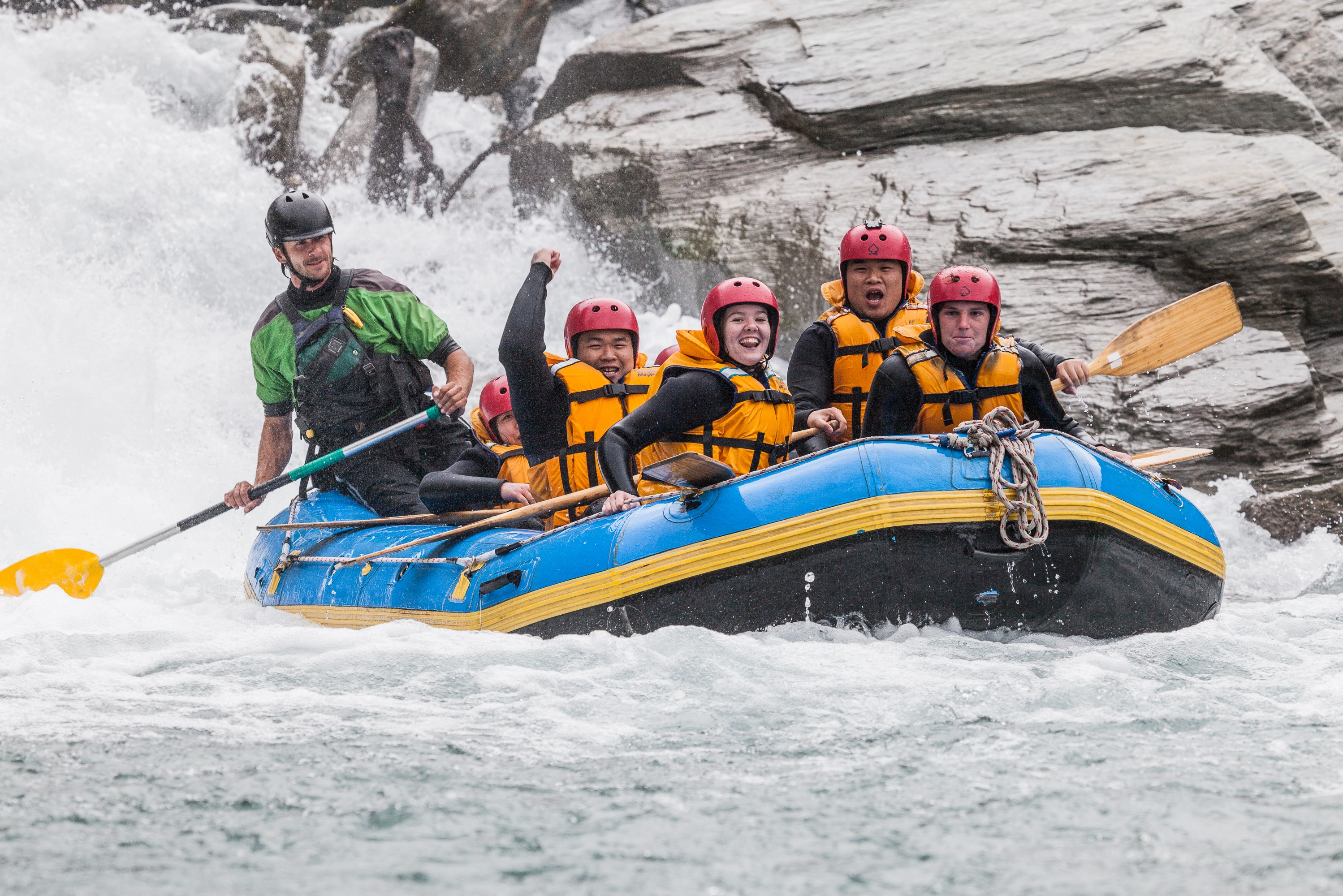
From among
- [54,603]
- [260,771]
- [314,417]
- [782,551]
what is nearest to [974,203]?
[314,417]

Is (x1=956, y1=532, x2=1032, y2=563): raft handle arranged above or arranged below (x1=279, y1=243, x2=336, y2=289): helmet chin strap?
below

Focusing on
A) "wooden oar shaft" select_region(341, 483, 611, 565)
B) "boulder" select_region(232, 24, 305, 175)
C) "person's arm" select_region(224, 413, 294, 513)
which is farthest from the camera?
"boulder" select_region(232, 24, 305, 175)

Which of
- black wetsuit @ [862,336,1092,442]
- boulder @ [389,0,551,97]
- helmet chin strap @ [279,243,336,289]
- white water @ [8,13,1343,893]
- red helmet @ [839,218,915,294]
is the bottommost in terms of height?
white water @ [8,13,1343,893]

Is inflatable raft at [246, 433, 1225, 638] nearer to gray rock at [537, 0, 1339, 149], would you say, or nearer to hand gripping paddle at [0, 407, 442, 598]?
hand gripping paddle at [0, 407, 442, 598]

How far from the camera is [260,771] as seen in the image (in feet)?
9.63

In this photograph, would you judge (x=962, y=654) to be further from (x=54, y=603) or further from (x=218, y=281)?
(x=218, y=281)

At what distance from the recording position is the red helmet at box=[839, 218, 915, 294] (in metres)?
5.25

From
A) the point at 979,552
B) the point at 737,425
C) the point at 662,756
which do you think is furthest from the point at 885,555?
the point at 662,756

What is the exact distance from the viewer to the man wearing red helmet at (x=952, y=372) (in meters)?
Result: 4.52

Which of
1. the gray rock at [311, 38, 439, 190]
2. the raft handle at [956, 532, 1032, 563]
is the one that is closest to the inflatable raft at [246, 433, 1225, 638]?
the raft handle at [956, 532, 1032, 563]

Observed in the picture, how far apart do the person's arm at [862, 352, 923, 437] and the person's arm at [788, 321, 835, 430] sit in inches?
21.5

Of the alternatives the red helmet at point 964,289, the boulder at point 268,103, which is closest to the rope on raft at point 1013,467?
the red helmet at point 964,289

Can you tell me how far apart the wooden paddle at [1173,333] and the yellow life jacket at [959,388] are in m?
0.94

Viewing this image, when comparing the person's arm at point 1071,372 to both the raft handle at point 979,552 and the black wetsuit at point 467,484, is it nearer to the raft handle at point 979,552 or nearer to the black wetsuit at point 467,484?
the raft handle at point 979,552
